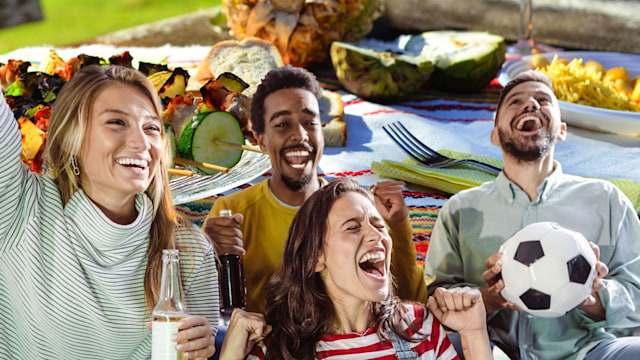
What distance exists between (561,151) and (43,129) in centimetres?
148

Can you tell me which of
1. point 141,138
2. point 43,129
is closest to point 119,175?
point 141,138

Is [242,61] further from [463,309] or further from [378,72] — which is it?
[463,309]

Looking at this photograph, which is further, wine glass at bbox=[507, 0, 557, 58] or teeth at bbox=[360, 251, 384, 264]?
wine glass at bbox=[507, 0, 557, 58]

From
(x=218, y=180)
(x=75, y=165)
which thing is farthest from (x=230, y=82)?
(x=75, y=165)

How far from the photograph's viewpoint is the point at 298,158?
5.38 ft

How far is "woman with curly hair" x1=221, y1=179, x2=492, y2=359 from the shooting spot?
1351 mm

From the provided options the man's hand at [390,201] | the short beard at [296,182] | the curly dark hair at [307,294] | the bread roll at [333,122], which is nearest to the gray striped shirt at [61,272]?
the curly dark hair at [307,294]

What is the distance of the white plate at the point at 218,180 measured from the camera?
5.29 ft

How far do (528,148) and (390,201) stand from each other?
31 cm

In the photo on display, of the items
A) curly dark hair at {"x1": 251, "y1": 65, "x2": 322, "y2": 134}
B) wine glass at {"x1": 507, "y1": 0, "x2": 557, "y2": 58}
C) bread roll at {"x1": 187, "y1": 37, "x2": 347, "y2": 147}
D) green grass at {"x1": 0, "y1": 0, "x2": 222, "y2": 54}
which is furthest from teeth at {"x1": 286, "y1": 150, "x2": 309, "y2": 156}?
green grass at {"x1": 0, "y1": 0, "x2": 222, "y2": 54}

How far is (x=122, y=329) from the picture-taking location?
139 cm

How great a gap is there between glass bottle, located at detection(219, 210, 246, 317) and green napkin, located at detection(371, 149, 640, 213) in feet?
2.05

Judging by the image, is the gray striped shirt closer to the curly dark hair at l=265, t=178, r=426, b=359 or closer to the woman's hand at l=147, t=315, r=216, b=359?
the woman's hand at l=147, t=315, r=216, b=359

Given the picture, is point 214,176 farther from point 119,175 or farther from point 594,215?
point 594,215
